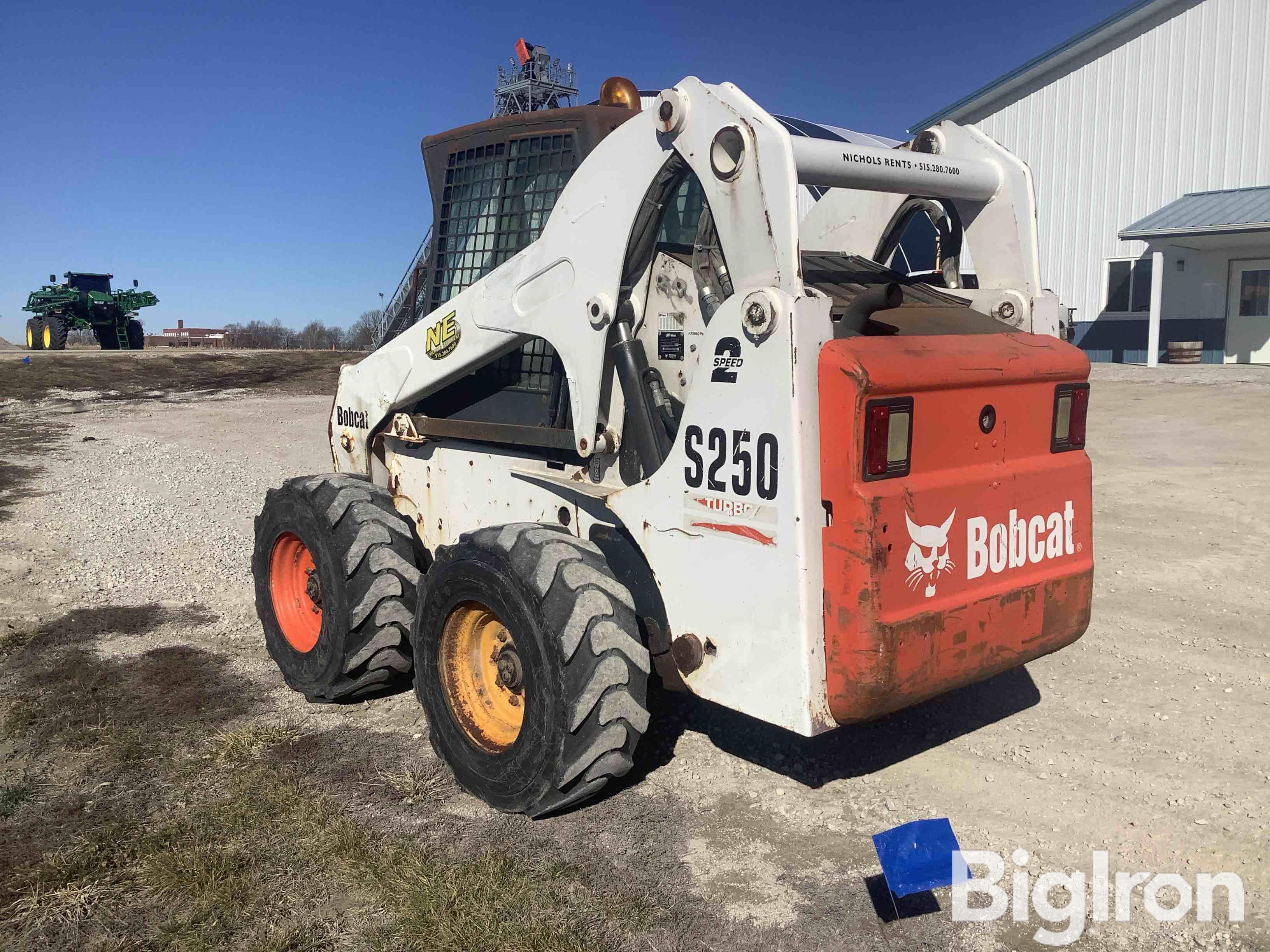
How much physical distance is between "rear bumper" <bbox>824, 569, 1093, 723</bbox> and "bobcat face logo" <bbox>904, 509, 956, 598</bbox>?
115 mm

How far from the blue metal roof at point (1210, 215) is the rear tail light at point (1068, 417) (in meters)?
18.9

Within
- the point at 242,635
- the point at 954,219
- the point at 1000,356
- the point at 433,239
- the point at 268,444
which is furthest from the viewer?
the point at 268,444

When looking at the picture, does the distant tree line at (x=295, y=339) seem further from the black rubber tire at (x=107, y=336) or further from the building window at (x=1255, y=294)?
the building window at (x=1255, y=294)

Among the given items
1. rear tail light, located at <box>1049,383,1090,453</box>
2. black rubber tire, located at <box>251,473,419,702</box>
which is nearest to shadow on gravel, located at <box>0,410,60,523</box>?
black rubber tire, located at <box>251,473,419,702</box>

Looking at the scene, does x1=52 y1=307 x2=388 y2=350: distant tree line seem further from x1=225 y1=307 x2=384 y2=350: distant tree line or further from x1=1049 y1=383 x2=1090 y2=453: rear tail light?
x1=1049 y1=383 x2=1090 y2=453: rear tail light

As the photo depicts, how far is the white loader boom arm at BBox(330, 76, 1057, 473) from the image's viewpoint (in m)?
3.33

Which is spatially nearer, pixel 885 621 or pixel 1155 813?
pixel 885 621

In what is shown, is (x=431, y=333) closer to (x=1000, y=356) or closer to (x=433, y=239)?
(x=433, y=239)

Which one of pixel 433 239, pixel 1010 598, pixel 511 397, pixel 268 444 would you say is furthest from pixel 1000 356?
pixel 268 444

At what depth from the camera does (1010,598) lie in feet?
12.1

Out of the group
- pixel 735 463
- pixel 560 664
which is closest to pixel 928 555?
pixel 735 463

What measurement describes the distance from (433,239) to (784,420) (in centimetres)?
286

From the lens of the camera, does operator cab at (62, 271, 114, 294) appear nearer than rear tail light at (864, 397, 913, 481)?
No

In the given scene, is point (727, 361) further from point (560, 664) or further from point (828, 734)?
point (828, 734)
